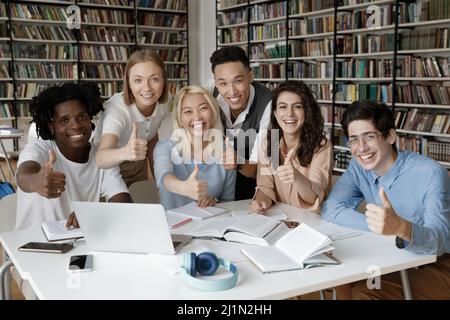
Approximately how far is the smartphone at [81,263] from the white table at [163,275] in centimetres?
2

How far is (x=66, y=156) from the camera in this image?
226cm

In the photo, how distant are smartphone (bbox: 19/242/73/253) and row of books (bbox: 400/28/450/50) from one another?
4730 mm

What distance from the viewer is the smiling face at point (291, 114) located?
2.33 metres

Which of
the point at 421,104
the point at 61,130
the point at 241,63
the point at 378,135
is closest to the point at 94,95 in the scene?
the point at 61,130

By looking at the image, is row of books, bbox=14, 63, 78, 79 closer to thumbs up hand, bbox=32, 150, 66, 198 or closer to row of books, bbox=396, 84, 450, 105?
row of books, bbox=396, 84, 450, 105

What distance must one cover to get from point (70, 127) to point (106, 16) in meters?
5.90

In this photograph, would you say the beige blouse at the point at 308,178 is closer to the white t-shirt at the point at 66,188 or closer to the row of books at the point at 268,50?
the white t-shirt at the point at 66,188

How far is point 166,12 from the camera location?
829 centimetres

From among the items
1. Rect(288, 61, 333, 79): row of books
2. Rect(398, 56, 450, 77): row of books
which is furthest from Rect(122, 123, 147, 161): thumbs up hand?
Rect(288, 61, 333, 79): row of books

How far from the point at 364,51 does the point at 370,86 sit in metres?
0.45

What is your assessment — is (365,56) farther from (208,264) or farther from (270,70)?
(208,264)

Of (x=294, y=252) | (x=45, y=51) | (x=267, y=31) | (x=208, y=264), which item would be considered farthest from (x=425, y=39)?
(x=45, y=51)

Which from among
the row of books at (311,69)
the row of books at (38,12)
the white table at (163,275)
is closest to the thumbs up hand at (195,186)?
the white table at (163,275)

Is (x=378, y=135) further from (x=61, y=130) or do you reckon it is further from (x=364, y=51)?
(x=364, y=51)
